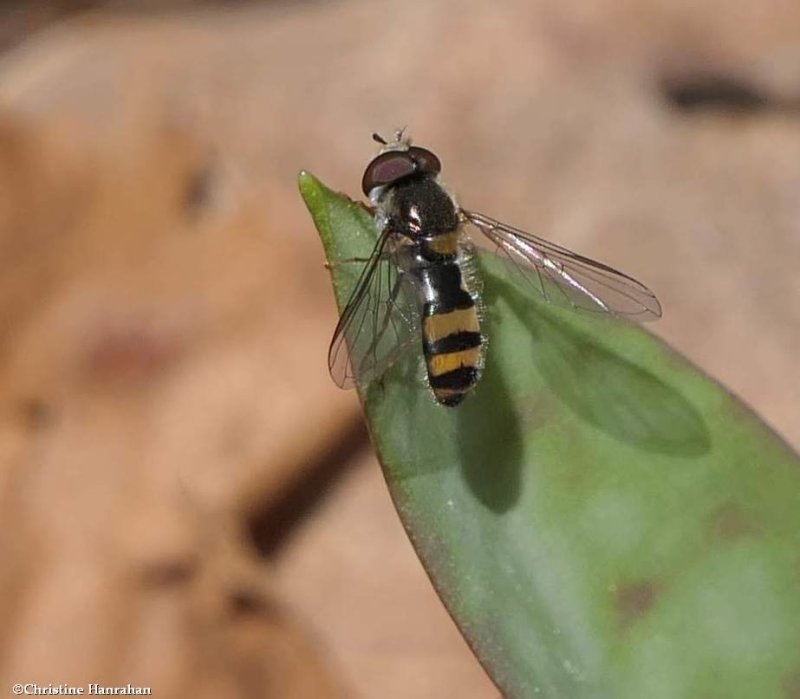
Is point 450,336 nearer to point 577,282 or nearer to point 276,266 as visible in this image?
point 577,282

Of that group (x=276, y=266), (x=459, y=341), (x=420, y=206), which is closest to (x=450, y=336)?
(x=459, y=341)

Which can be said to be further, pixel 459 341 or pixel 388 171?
Answer: pixel 388 171

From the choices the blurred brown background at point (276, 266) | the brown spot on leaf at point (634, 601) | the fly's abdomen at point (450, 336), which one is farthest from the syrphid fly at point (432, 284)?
the blurred brown background at point (276, 266)

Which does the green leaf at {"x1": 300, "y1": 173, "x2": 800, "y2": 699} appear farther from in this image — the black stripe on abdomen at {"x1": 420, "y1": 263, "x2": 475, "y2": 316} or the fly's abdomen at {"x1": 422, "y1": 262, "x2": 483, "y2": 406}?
the black stripe on abdomen at {"x1": 420, "y1": 263, "x2": 475, "y2": 316}

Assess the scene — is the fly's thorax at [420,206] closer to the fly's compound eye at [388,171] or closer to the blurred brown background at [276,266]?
the fly's compound eye at [388,171]

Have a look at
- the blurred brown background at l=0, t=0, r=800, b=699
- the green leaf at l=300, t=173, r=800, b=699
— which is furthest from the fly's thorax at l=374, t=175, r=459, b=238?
the blurred brown background at l=0, t=0, r=800, b=699
